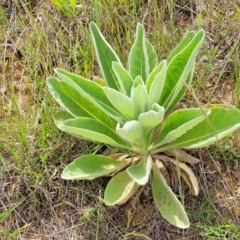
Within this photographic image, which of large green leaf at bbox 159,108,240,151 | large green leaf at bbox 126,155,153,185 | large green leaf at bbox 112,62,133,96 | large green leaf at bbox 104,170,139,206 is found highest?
large green leaf at bbox 112,62,133,96

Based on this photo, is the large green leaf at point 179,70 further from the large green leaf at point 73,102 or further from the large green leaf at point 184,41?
the large green leaf at point 73,102

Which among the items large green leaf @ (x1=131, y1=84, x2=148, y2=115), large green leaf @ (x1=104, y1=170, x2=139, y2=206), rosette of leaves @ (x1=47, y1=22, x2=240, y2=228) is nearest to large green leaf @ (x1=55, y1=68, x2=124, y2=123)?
rosette of leaves @ (x1=47, y1=22, x2=240, y2=228)

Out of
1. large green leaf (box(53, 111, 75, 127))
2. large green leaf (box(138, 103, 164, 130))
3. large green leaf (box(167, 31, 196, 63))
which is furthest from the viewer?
large green leaf (box(53, 111, 75, 127))

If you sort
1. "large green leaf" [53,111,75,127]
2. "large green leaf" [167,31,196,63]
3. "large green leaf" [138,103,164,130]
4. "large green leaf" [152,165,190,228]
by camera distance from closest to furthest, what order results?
"large green leaf" [138,103,164,130] → "large green leaf" [152,165,190,228] → "large green leaf" [167,31,196,63] → "large green leaf" [53,111,75,127]

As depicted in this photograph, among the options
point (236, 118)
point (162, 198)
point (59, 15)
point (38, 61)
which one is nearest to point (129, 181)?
point (162, 198)

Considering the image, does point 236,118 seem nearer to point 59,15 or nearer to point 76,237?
point 76,237

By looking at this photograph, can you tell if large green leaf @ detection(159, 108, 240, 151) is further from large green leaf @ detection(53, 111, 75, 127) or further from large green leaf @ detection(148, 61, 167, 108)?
large green leaf @ detection(53, 111, 75, 127)

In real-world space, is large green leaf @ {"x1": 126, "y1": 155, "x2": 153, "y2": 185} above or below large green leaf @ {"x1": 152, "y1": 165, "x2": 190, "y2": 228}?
above

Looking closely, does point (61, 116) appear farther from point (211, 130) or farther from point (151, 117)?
point (211, 130)
